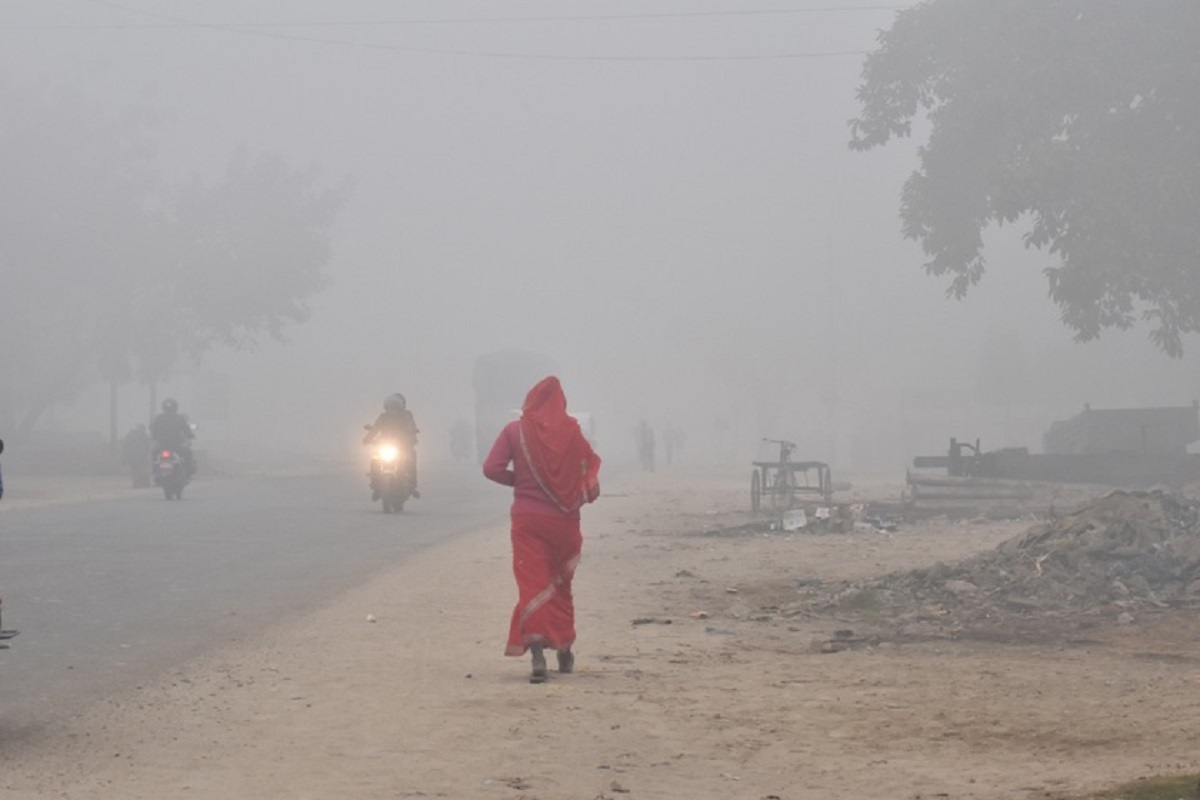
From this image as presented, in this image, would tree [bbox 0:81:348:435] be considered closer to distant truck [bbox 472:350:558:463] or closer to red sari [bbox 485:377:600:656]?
distant truck [bbox 472:350:558:463]

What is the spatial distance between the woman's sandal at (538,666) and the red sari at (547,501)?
0.63ft

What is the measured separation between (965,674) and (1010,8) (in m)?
25.1

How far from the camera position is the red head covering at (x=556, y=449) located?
9836 millimetres

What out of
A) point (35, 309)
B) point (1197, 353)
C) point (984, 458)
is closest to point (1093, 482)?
point (984, 458)

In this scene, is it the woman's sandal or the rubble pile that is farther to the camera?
the rubble pile

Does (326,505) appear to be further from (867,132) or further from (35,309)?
(35,309)

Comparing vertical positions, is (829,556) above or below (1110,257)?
below

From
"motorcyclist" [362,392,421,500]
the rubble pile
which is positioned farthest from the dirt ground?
"motorcyclist" [362,392,421,500]

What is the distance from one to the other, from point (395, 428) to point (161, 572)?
10.8 metres

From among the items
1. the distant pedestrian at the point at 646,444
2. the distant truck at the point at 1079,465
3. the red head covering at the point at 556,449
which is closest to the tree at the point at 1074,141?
the distant truck at the point at 1079,465

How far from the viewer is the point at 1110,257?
2939cm

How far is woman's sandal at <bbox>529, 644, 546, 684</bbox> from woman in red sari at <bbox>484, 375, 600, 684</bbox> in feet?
0.51

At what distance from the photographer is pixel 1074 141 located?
102ft

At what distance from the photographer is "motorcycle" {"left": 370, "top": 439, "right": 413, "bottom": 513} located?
26391 mm
